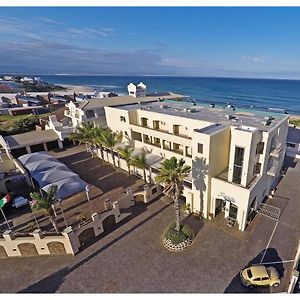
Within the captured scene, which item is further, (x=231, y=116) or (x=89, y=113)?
(x=89, y=113)

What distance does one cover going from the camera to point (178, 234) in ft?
73.8

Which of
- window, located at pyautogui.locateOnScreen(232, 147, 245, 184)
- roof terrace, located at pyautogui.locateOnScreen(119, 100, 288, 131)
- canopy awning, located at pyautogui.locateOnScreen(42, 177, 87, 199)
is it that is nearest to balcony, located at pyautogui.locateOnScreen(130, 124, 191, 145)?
roof terrace, located at pyautogui.locateOnScreen(119, 100, 288, 131)

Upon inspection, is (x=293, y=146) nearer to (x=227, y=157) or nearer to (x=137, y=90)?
(x=227, y=157)

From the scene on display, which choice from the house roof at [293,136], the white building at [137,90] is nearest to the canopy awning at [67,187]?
the white building at [137,90]

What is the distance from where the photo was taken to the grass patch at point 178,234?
2226cm

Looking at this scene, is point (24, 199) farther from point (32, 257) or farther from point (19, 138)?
point (19, 138)

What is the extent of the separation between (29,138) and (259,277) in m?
48.4

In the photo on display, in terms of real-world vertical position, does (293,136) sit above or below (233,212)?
above

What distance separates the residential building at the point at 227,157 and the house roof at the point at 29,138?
28.3 metres

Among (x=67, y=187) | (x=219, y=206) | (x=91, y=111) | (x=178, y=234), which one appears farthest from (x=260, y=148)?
(x=91, y=111)

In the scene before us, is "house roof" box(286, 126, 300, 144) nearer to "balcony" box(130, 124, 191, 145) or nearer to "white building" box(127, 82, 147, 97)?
"balcony" box(130, 124, 191, 145)

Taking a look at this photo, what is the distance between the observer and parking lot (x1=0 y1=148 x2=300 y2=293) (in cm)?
1873

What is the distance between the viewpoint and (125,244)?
2295 centimetres

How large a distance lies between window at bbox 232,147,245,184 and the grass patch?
7890 mm
